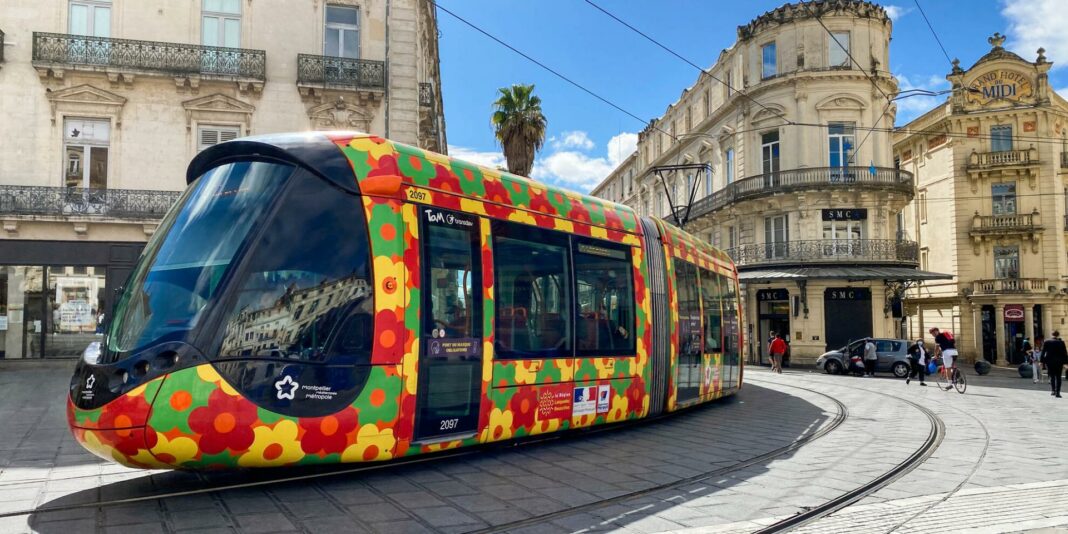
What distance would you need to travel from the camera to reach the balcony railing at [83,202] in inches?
746

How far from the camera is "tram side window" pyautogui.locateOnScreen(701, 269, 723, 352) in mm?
12203

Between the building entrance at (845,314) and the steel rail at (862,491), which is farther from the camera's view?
the building entrance at (845,314)

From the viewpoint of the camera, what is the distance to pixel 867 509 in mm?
5832

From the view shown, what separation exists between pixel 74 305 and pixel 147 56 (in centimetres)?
680

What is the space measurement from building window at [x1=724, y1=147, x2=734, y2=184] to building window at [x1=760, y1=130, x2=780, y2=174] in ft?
8.13

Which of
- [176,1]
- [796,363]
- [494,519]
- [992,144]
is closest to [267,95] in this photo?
[176,1]

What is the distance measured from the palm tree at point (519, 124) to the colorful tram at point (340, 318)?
2012cm

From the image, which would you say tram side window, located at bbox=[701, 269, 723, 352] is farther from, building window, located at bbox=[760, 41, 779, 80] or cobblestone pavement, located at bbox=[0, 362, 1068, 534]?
building window, located at bbox=[760, 41, 779, 80]

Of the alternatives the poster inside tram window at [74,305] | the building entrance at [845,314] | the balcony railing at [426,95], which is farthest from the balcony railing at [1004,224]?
the poster inside tram window at [74,305]

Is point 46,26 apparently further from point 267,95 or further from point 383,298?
point 383,298

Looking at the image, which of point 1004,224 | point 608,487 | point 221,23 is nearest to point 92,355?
point 608,487

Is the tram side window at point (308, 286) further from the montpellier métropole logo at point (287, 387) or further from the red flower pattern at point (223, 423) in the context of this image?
the red flower pattern at point (223, 423)

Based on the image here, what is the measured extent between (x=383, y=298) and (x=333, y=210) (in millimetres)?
825

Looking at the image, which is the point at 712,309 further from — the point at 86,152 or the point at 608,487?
the point at 86,152
